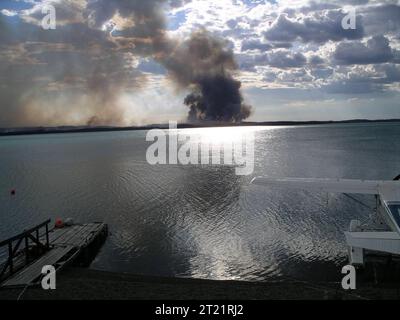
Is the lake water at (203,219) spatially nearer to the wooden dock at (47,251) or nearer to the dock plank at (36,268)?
the wooden dock at (47,251)

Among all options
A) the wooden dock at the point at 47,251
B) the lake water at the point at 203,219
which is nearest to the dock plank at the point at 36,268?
the wooden dock at the point at 47,251

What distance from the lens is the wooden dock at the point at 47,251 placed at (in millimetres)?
13102

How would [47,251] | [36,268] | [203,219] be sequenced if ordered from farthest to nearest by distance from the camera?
[203,219], [47,251], [36,268]

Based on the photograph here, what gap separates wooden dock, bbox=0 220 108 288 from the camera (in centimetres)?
1310

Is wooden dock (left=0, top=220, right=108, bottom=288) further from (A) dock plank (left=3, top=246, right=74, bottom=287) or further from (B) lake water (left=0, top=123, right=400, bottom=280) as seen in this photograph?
(B) lake water (left=0, top=123, right=400, bottom=280)

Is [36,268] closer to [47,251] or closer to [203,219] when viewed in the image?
[47,251]

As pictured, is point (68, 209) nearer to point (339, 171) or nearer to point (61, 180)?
point (61, 180)

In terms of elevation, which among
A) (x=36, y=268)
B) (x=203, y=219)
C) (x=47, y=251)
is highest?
(x=36, y=268)

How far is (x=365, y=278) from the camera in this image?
14.0m

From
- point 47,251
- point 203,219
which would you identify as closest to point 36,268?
point 47,251

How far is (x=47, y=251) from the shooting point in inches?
640

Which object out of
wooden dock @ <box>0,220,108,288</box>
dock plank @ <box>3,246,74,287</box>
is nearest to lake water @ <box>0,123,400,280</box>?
wooden dock @ <box>0,220,108,288</box>

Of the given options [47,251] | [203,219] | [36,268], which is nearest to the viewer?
[36,268]
